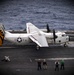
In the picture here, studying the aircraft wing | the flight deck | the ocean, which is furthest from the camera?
the ocean

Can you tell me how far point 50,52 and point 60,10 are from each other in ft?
369

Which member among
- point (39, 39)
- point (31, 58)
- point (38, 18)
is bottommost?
point (31, 58)

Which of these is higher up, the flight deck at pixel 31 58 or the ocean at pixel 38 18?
the ocean at pixel 38 18

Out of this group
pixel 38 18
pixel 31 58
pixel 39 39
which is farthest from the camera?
pixel 38 18

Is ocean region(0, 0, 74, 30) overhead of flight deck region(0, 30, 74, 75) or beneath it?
overhead

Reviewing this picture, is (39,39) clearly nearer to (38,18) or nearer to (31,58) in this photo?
(31,58)

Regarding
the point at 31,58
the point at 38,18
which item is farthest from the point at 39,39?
the point at 38,18

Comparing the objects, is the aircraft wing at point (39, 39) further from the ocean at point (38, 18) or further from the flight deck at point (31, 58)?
the ocean at point (38, 18)

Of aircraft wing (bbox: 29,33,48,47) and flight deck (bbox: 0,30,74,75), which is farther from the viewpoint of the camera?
aircraft wing (bbox: 29,33,48,47)

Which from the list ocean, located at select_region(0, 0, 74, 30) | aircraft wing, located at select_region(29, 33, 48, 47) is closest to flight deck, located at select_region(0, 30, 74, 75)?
aircraft wing, located at select_region(29, 33, 48, 47)

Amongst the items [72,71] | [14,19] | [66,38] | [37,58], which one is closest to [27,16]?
[14,19]

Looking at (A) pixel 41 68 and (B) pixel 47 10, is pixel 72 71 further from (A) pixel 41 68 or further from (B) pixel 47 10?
(B) pixel 47 10

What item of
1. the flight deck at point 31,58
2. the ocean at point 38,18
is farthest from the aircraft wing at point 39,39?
the ocean at point 38,18

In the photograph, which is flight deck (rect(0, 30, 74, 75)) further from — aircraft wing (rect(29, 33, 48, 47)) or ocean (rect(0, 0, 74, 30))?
ocean (rect(0, 0, 74, 30))
